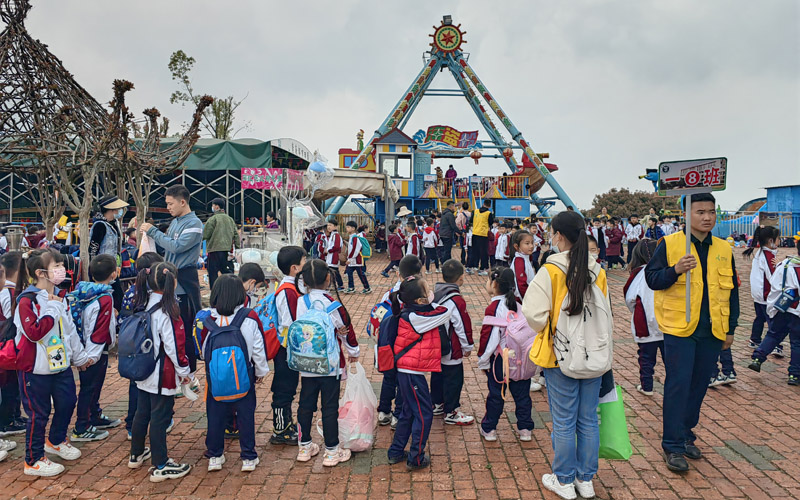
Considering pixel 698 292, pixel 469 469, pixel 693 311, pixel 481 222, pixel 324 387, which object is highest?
pixel 481 222

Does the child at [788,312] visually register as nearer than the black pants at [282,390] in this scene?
No

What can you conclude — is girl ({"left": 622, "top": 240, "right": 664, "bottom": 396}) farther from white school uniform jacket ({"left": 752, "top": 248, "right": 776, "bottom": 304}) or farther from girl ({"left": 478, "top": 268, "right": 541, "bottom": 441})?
white school uniform jacket ({"left": 752, "top": 248, "right": 776, "bottom": 304})

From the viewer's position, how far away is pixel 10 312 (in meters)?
3.88

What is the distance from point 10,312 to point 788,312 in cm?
736

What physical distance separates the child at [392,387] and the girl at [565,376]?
125 cm

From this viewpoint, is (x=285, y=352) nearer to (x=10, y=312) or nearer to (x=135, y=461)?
(x=135, y=461)

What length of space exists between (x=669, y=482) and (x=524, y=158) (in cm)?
2542

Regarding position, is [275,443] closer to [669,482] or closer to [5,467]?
[5,467]

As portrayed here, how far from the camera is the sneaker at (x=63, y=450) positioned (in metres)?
3.77

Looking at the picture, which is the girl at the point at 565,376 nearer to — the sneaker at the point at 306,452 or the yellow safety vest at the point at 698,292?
the yellow safety vest at the point at 698,292

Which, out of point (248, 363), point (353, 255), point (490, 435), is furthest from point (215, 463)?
point (353, 255)

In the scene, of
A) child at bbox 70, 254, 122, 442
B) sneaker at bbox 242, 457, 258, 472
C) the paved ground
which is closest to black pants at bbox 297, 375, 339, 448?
the paved ground

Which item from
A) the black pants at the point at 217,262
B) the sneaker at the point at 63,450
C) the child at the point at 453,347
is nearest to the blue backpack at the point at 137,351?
the sneaker at the point at 63,450

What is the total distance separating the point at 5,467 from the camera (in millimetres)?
3693
